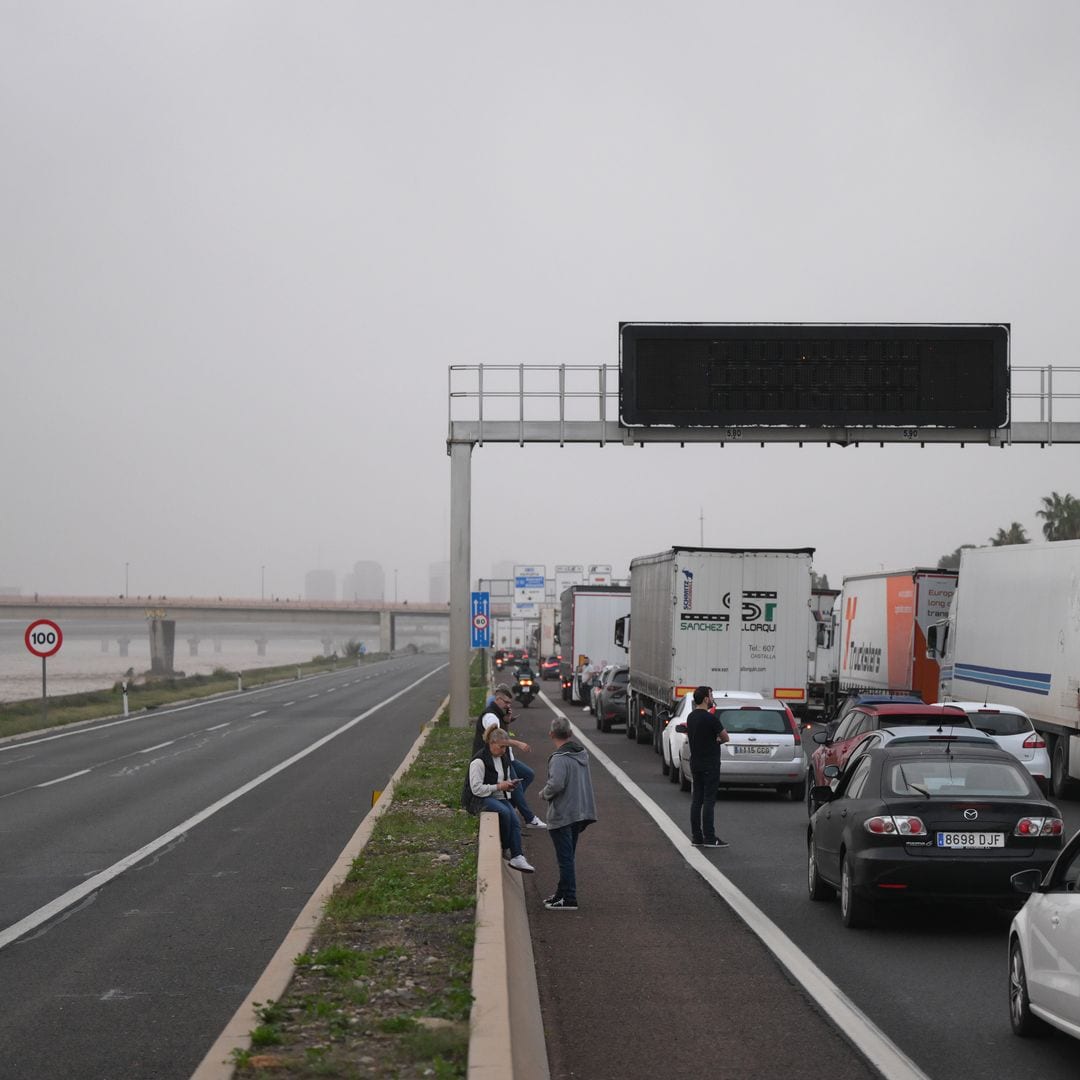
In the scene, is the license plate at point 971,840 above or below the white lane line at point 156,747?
above

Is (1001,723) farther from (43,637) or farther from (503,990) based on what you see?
(43,637)

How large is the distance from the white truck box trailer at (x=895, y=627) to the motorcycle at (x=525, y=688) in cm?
1665

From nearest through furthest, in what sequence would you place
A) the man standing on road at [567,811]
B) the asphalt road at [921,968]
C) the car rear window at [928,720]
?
the asphalt road at [921,968] < the man standing on road at [567,811] < the car rear window at [928,720]

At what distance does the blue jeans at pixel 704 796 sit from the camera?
17406 mm

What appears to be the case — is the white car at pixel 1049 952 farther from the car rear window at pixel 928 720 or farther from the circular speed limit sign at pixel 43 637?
the circular speed limit sign at pixel 43 637

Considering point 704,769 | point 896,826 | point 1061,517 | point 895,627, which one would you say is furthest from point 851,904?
point 1061,517

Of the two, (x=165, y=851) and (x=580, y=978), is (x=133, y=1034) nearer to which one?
(x=580, y=978)

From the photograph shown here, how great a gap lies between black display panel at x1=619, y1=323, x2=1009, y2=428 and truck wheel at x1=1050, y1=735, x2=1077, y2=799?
946 cm

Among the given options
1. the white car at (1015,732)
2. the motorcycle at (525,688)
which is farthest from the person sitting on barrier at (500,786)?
the motorcycle at (525,688)

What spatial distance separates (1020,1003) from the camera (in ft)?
27.8

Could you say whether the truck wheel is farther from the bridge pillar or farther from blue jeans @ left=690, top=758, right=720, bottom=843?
the bridge pillar

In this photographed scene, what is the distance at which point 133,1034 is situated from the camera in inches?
348

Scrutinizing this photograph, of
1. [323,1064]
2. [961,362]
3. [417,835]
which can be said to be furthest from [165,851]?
[961,362]

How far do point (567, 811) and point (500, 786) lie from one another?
135 centimetres
